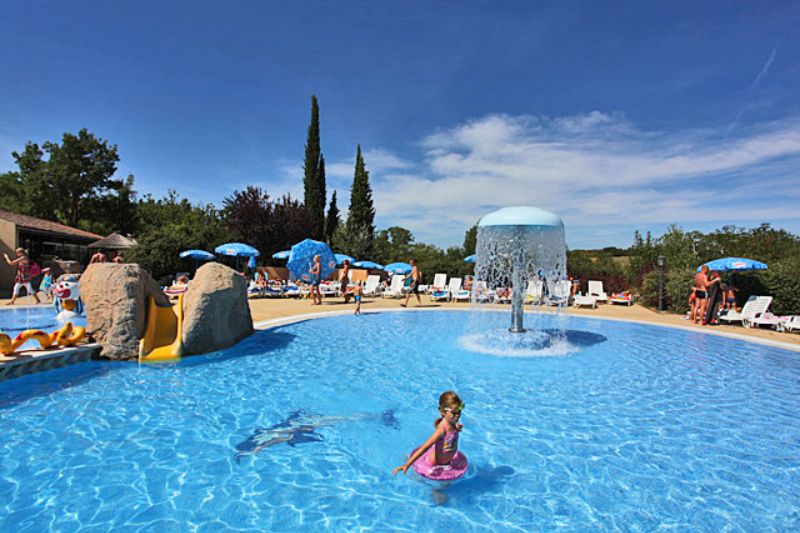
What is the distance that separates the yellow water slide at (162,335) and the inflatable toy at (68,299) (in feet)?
6.70

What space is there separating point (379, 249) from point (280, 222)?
9433mm

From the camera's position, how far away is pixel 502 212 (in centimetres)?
941

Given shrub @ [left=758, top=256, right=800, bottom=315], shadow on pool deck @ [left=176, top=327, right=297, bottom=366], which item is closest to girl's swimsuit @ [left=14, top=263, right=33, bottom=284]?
shadow on pool deck @ [left=176, top=327, right=297, bottom=366]

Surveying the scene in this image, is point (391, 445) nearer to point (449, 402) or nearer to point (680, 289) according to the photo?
point (449, 402)

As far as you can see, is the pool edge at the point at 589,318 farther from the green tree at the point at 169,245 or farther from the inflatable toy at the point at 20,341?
the green tree at the point at 169,245

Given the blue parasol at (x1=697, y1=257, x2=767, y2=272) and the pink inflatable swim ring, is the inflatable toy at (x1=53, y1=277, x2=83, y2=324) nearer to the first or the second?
the pink inflatable swim ring

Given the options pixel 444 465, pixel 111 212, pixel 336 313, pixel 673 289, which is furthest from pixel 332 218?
pixel 444 465

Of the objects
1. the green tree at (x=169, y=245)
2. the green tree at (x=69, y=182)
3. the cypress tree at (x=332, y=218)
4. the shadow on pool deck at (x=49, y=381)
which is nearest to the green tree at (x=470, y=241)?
the cypress tree at (x=332, y=218)

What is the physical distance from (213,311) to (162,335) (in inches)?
42.7

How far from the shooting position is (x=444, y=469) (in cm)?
392

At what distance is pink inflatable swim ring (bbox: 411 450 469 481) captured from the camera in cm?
392

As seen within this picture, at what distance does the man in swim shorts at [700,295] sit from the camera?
42.3 ft

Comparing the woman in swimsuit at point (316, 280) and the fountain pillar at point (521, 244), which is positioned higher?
the fountain pillar at point (521, 244)

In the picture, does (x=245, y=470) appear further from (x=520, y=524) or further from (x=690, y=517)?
(x=690, y=517)
